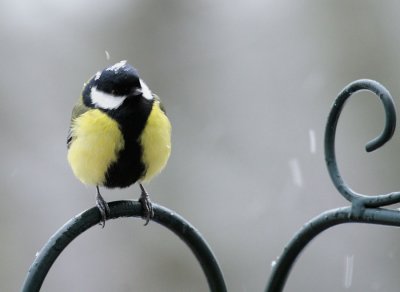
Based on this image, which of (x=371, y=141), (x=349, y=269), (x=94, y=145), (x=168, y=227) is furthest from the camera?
(x=349, y=269)

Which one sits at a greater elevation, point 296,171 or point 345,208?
point 296,171

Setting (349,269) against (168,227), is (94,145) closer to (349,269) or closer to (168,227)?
(168,227)

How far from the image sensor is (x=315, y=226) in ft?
6.05

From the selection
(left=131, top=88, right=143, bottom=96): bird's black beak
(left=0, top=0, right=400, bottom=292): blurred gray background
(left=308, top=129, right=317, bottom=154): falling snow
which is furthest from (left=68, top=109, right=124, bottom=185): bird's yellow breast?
(left=308, top=129, right=317, bottom=154): falling snow

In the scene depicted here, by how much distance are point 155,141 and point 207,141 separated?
3268 millimetres

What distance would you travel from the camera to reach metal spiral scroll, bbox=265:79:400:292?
170 cm

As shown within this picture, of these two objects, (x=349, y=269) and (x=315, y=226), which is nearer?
(x=315, y=226)

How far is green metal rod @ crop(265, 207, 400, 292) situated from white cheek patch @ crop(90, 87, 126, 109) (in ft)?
2.34

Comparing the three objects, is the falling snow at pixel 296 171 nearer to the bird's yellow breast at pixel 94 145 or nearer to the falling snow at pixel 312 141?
the falling snow at pixel 312 141

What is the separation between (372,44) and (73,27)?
2324mm

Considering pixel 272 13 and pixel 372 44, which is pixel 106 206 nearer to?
pixel 372 44

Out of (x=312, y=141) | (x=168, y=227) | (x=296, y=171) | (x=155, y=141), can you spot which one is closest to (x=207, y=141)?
(x=296, y=171)

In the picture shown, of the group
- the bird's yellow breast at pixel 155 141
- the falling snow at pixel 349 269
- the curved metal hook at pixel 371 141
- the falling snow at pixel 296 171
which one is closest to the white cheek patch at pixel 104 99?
the bird's yellow breast at pixel 155 141

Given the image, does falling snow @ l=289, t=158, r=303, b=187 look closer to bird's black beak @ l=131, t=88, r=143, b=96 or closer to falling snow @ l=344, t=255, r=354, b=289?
falling snow @ l=344, t=255, r=354, b=289
